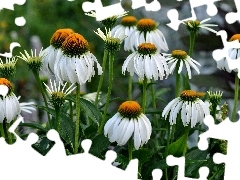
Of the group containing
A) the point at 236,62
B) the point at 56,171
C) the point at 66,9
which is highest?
the point at 66,9

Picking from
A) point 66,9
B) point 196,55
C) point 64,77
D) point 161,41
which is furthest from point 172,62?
point 66,9

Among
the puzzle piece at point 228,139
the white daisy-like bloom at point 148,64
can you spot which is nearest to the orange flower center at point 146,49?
the white daisy-like bloom at point 148,64

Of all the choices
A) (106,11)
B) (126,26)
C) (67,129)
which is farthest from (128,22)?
(67,129)

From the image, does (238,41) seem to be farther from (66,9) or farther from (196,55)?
(66,9)

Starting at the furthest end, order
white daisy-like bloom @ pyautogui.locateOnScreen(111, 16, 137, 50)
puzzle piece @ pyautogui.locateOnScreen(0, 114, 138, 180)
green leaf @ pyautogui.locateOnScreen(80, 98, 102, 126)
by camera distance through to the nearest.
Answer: white daisy-like bloom @ pyautogui.locateOnScreen(111, 16, 137, 50)
green leaf @ pyautogui.locateOnScreen(80, 98, 102, 126)
puzzle piece @ pyautogui.locateOnScreen(0, 114, 138, 180)

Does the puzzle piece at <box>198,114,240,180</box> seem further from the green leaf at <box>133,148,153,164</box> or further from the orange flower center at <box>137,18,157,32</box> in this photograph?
the orange flower center at <box>137,18,157,32</box>

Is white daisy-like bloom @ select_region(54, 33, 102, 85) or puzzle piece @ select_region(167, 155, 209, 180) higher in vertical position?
white daisy-like bloom @ select_region(54, 33, 102, 85)

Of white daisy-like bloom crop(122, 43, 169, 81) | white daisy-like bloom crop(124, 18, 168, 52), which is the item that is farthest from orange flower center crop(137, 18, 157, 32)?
white daisy-like bloom crop(122, 43, 169, 81)
